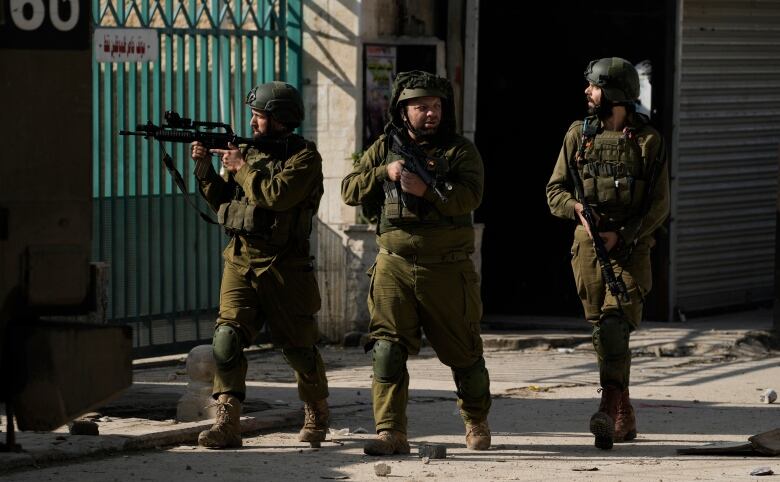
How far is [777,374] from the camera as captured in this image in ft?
37.8

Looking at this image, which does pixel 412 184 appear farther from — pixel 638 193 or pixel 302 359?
pixel 638 193

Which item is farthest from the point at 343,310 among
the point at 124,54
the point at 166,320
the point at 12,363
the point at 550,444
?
the point at 12,363

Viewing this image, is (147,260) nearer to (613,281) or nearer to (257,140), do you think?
(257,140)

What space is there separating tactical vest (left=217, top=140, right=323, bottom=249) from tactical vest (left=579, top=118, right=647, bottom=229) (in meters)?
1.44

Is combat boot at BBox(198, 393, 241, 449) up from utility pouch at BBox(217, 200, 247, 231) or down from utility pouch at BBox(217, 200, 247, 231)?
down

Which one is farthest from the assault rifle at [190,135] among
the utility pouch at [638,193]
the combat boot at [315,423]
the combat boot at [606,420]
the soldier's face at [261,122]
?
the combat boot at [606,420]

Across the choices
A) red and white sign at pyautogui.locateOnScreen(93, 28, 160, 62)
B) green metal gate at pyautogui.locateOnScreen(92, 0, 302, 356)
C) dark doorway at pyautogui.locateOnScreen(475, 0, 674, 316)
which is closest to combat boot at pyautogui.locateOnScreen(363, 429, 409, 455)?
green metal gate at pyautogui.locateOnScreen(92, 0, 302, 356)

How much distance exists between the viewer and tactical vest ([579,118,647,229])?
8766 mm

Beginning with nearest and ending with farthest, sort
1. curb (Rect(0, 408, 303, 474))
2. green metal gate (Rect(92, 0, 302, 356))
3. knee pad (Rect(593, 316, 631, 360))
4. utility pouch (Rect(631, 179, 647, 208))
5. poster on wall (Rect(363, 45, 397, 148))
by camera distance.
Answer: curb (Rect(0, 408, 303, 474)) < knee pad (Rect(593, 316, 631, 360)) < utility pouch (Rect(631, 179, 647, 208)) < green metal gate (Rect(92, 0, 302, 356)) < poster on wall (Rect(363, 45, 397, 148))

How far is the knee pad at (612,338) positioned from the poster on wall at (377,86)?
424cm

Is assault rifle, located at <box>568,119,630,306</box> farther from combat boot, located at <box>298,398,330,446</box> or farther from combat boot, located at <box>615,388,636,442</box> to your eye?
combat boot, located at <box>298,398,330,446</box>

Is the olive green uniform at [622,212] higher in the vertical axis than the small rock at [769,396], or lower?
higher

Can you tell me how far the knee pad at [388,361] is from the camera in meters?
8.24

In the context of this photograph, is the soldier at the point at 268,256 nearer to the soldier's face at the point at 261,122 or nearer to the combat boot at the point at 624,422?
the soldier's face at the point at 261,122
